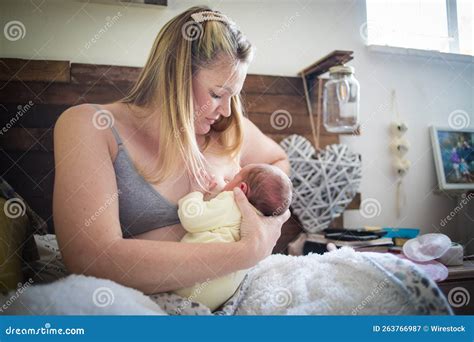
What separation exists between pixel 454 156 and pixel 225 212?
2.30 ft

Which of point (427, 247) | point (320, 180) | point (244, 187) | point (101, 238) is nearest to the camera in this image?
point (101, 238)

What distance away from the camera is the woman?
33.7 inches

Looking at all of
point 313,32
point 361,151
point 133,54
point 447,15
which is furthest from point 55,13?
point 447,15

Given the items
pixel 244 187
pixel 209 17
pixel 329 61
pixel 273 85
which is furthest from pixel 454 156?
pixel 209 17

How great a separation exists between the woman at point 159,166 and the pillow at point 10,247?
11 cm

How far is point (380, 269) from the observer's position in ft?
2.89

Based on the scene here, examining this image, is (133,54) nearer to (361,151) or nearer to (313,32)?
(313,32)

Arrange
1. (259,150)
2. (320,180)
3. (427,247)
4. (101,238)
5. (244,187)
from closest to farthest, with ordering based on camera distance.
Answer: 1. (101,238)
2. (244,187)
3. (427,247)
4. (259,150)
5. (320,180)

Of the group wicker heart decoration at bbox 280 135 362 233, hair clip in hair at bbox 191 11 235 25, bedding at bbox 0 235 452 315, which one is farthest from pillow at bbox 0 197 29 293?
wicker heart decoration at bbox 280 135 362 233

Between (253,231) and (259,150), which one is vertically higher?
(259,150)

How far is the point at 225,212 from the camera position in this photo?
3.05 feet

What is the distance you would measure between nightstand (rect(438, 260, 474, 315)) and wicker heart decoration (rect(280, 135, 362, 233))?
1.07 ft

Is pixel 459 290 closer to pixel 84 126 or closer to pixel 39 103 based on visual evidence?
pixel 84 126

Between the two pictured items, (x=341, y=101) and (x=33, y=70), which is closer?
(x=33, y=70)
